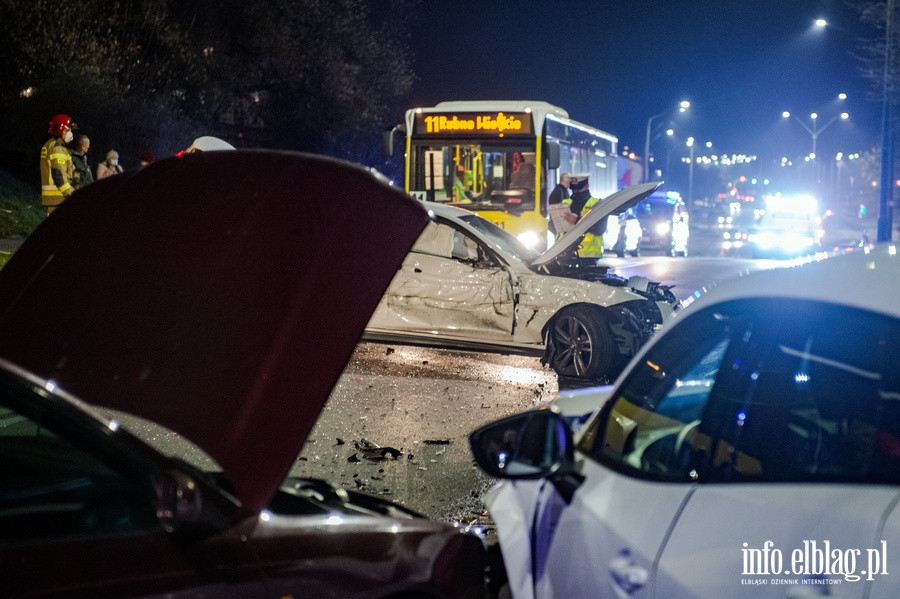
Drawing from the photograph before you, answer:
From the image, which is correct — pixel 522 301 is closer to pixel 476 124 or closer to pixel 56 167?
pixel 56 167

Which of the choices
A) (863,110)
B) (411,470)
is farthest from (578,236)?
(863,110)

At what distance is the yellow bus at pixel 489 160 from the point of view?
19.4 meters

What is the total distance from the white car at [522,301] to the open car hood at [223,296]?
670cm

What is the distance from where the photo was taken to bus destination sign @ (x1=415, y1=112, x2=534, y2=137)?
19.4 m

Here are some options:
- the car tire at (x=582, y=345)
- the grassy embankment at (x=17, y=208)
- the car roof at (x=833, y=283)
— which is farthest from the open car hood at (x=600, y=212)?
the grassy embankment at (x=17, y=208)

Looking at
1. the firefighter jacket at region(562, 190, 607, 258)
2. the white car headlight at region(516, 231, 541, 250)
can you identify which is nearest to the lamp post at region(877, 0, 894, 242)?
the white car headlight at region(516, 231, 541, 250)

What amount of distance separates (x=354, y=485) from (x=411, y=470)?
1.82 ft

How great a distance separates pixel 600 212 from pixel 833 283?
7.87 meters

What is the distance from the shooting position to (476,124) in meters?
19.4

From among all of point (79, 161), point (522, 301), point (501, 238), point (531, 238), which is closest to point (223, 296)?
point (522, 301)

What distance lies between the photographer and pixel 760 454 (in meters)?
2.34

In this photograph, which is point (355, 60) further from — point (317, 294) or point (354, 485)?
point (317, 294)

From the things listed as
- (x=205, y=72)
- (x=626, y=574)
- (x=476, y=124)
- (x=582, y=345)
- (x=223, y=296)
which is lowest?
(x=582, y=345)

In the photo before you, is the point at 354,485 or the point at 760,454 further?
the point at 354,485
